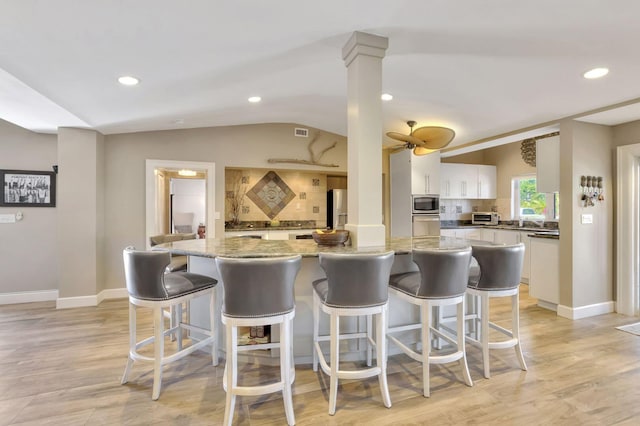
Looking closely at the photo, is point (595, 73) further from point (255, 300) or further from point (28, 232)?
point (28, 232)

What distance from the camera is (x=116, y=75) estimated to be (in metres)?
2.53

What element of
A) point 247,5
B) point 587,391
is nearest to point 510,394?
point 587,391

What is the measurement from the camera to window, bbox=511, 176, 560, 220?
18.5 feet

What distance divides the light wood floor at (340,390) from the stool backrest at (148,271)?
0.68 m

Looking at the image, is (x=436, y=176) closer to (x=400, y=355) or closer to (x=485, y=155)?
(x=485, y=155)

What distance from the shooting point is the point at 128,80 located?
8.71 feet

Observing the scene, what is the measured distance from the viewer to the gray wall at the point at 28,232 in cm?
417

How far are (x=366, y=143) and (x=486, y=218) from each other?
16.0 feet

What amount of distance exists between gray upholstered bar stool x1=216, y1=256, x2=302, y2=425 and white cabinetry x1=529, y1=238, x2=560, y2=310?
3553 mm

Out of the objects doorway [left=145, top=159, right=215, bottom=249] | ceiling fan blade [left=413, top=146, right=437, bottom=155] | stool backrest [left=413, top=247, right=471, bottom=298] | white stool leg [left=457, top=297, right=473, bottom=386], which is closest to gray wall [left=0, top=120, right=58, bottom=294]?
doorway [left=145, top=159, right=215, bottom=249]

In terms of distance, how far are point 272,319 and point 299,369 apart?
2.77 feet

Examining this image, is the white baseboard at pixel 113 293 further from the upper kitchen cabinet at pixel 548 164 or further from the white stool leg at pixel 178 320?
the upper kitchen cabinet at pixel 548 164

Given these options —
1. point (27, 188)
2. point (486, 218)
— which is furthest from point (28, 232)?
point (486, 218)

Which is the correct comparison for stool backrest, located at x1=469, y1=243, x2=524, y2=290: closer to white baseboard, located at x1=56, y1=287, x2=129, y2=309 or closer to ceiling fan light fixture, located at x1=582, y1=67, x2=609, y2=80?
ceiling fan light fixture, located at x1=582, y1=67, x2=609, y2=80
